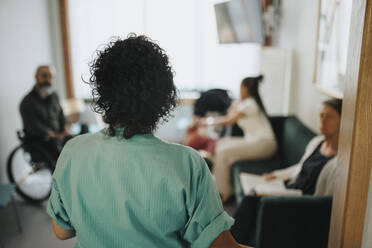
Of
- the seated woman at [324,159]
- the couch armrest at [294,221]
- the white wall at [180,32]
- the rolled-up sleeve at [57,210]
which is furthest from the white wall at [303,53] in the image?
the rolled-up sleeve at [57,210]

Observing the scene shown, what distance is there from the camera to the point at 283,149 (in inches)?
136

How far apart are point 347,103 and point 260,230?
101cm

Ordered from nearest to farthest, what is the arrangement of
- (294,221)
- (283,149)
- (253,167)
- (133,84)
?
(133,84), (294,221), (253,167), (283,149)

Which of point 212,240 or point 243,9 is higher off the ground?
point 243,9

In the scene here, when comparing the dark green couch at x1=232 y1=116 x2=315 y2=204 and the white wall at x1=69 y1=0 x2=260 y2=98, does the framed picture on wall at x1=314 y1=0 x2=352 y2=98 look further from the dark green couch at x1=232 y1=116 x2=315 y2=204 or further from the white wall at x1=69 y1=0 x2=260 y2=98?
the white wall at x1=69 y1=0 x2=260 y2=98

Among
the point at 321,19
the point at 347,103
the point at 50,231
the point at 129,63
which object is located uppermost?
the point at 321,19

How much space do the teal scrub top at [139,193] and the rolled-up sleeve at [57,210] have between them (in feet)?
0.23

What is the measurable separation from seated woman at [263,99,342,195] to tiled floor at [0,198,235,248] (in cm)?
101

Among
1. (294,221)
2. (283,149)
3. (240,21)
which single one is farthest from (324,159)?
(240,21)

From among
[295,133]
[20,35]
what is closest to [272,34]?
[295,133]

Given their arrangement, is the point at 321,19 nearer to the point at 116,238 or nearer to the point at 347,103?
the point at 347,103

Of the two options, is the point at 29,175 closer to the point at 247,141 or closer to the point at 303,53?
the point at 247,141

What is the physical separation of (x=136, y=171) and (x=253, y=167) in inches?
94.5

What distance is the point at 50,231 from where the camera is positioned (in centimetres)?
279
